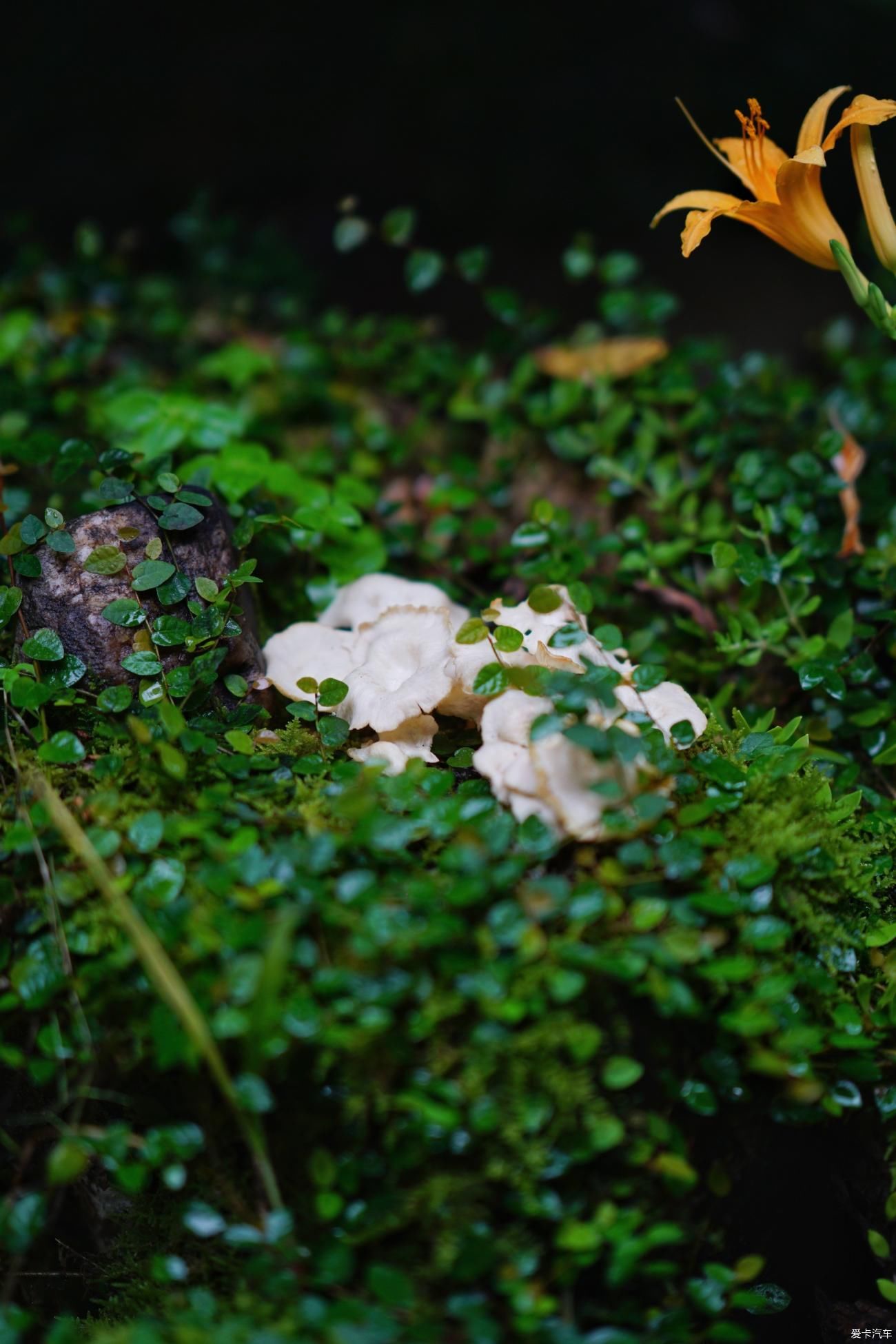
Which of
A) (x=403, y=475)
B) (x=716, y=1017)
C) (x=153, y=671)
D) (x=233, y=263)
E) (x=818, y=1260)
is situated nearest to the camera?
(x=716, y=1017)

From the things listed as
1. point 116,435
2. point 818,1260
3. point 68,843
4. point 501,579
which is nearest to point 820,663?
point 501,579

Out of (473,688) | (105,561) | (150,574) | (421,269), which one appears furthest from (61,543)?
(421,269)

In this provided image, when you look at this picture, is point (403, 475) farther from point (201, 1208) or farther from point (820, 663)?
point (201, 1208)

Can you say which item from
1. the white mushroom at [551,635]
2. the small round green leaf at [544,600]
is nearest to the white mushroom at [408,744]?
the white mushroom at [551,635]

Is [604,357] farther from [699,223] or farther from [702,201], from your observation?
[699,223]

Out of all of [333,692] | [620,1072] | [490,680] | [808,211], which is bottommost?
[620,1072]

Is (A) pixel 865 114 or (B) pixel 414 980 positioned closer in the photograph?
(B) pixel 414 980
